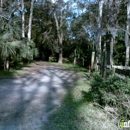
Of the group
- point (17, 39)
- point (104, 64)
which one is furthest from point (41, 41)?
point (104, 64)

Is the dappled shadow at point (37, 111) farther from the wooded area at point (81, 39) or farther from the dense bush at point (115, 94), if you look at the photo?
the wooded area at point (81, 39)

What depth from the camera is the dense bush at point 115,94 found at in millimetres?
3926

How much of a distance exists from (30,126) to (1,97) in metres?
2.31

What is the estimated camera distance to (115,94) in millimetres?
4340

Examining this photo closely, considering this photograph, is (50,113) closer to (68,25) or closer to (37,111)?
(37,111)

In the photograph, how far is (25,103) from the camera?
15.6 feet

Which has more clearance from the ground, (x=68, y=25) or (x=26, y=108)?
(x=68, y=25)

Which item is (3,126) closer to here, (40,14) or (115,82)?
(115,82)

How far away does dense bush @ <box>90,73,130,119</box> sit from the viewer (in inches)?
155


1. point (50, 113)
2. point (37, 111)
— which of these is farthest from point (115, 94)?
point (37, 111)

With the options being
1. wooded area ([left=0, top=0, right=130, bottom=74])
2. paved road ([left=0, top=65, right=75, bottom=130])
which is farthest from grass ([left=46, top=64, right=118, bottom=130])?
wooded area ([left=0, top=0, right=130, bottom=74])

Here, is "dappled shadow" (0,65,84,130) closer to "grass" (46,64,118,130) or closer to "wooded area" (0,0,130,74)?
"grass" (46,64,118,130)

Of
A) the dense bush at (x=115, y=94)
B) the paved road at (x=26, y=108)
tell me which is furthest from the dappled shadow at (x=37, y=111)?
the dense bush at (x=115, y=94)

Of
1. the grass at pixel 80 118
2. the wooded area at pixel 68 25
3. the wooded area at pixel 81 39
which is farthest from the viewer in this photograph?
the wooded area at pixel 68 25
